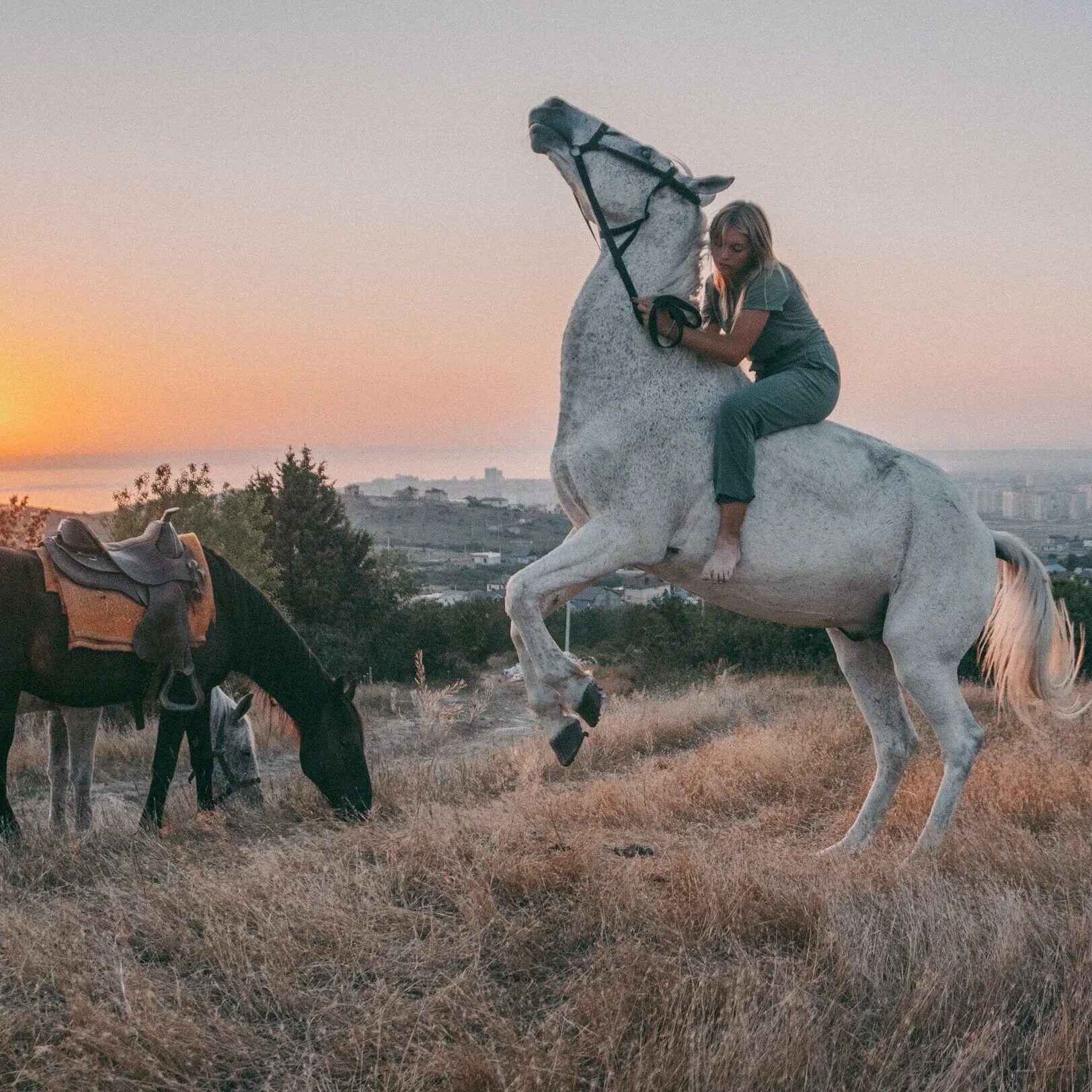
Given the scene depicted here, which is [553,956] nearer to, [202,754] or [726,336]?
[726,336]

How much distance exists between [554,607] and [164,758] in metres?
2.77

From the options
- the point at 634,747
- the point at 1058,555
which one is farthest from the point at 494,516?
the point at 634,747

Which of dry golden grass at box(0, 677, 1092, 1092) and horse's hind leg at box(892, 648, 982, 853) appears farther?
horse's hind leg at box(892, 648, 982, 853)

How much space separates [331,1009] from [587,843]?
1732mm

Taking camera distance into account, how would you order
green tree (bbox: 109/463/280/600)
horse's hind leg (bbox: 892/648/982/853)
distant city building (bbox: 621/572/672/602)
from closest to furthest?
horse's hind leg (bbox: 892/648/982/853), green tree (bbox: 109/463/280/600), distant city building (bbox: 621/572/672/602)

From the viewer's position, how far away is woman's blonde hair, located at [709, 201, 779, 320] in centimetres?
443

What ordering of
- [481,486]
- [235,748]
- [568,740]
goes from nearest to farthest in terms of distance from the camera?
[568,740] < [235,748] < [481,486]

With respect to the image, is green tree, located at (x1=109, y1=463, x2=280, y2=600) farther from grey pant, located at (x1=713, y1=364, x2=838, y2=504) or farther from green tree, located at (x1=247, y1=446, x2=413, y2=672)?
grey pant, located at (x1=713, y1=364, x2=838, y2=504)

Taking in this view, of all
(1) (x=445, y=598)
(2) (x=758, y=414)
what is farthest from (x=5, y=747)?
(1) (x=445, y=598)

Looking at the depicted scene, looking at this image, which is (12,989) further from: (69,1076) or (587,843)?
(587,843)

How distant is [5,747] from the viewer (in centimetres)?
512

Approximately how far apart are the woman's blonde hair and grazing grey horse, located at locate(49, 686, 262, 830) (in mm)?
3823

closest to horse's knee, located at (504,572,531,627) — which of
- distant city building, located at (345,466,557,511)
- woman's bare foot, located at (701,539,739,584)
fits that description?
woman's bare foot, located at (701,539,739,584)

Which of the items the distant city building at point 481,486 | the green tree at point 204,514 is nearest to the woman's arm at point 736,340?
the green tree at point 204,514
